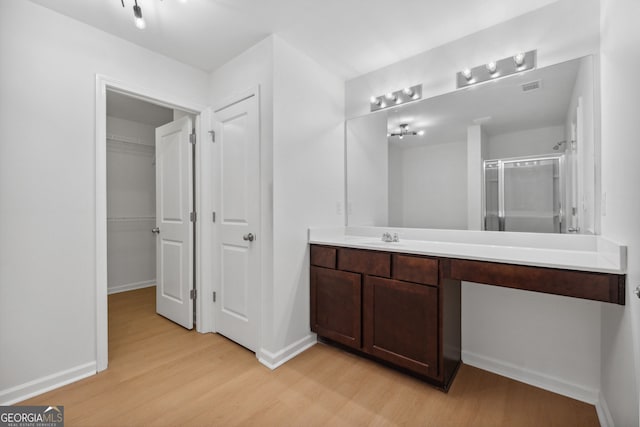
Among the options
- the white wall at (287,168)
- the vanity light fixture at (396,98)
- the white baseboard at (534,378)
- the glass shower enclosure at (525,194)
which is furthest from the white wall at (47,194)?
the glass shower enclosure at (525,194)

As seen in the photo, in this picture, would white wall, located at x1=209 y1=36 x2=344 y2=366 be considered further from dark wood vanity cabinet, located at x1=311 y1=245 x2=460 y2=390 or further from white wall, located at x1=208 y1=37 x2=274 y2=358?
dark wood vanity cabinet, located at x1=311 y1=245 x2=460 y2=390

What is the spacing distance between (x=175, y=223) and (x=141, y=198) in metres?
1.95

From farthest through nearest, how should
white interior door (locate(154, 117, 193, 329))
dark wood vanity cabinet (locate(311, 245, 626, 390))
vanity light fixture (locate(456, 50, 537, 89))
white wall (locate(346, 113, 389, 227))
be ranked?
white interior door (locate(154, 117, 193, 329)) < white wall (locate(346, 113, 389, 227)) < vanity light fixture (locate(456, 50, 537, 89)) < dark wood vanity cabinet (locate(311, 245, 626, 390))

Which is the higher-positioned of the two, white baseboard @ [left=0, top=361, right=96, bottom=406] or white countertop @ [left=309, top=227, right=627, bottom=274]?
white countertop @ [left=309, top=227, right=627, bottom=274]

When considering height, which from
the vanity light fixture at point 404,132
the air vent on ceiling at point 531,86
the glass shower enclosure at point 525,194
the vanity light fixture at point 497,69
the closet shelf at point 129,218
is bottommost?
the closet shelf at point 129,218

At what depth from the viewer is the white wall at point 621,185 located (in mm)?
1034

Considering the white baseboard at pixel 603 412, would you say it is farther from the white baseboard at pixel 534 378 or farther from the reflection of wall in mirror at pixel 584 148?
the reflection of wall in mirror at pixel 584 148

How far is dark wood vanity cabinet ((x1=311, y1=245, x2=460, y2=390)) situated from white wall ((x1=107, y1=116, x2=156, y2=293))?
3.18m

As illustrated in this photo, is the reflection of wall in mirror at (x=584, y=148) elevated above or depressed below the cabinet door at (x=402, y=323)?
above

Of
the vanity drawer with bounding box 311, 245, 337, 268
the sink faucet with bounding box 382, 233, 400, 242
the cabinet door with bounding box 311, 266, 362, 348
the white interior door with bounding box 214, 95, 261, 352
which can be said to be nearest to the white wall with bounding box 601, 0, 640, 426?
the sink faucet with bounding box 382, 233, 400, 242

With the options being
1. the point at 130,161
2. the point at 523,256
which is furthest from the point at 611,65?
the point at 130,161

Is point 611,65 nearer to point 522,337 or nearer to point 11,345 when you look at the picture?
point 522,337

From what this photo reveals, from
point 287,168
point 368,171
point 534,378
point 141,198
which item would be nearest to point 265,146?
point 287,168

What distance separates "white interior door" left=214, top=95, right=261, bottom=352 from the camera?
2.24m
